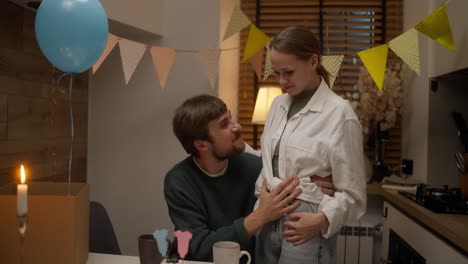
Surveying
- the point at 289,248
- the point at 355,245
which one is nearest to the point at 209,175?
the point at 289,248

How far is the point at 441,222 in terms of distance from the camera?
1.72 m

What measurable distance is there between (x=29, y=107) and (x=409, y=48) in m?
1.84

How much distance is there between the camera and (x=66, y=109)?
2.58m

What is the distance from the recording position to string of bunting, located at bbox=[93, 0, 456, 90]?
6.54 ft

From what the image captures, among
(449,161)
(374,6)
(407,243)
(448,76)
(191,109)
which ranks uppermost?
(374,6)

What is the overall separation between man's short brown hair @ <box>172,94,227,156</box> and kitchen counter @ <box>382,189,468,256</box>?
3.10 ft

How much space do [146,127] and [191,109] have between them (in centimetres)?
117

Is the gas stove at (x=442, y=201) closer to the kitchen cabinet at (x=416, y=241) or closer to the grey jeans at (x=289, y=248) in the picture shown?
the kitchen cabinet at (x=416, y=241)

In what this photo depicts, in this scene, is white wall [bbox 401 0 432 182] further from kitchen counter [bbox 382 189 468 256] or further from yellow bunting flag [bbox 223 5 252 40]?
yellow bunting flag [bbox 223 5 252 40]

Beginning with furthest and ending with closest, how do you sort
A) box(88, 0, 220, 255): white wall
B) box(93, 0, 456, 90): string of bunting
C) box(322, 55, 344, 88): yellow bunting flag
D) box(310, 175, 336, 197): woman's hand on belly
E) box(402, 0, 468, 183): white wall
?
box(88, 0, 220, 255): white wall → box(322, 55, 344, 88): yellow bunting flag → box(402, 0, 468, 183): white wall → box(93, 0, 456, 90): string of bunting → box(310, 175, 336, 197): woman's hand on belly

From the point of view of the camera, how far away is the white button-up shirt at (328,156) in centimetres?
144

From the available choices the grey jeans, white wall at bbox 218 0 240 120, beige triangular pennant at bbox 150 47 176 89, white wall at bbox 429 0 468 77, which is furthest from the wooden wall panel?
white wall at bbox 429 0 468 77

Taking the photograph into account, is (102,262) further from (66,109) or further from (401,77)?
(401,77)

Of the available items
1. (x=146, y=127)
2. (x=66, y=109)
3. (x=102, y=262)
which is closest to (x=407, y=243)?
(x=102, y=262)
